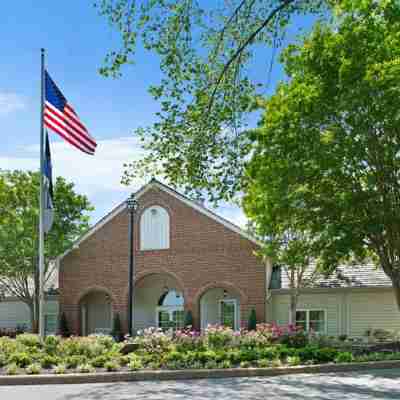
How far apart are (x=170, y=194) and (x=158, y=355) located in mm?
17298

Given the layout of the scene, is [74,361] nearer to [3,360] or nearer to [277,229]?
[3,360]

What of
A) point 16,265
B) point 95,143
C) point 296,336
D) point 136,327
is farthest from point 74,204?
point 296,336

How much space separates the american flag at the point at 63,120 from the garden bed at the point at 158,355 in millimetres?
5734

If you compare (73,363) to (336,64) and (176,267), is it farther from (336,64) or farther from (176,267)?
(176,267)

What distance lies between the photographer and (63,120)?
69.6 feet

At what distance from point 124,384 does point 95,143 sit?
895cm

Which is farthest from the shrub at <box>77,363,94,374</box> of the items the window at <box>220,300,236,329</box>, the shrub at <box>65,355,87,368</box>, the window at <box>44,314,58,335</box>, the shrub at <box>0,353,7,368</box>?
the window at <box>44,314,58,335</box>

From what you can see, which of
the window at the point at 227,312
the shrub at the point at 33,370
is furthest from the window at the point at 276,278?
the shrub at the point at 33,370

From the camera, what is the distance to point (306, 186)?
66.7 feet

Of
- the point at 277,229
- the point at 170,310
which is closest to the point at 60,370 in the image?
the point at 277,229

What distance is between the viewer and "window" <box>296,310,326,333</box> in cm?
3120

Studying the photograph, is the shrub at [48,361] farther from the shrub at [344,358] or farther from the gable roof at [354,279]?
the gable roof at [354,279]

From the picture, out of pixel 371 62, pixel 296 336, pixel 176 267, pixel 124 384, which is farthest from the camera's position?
pixel 176 267

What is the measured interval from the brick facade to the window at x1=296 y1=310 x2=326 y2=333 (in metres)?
1.77
